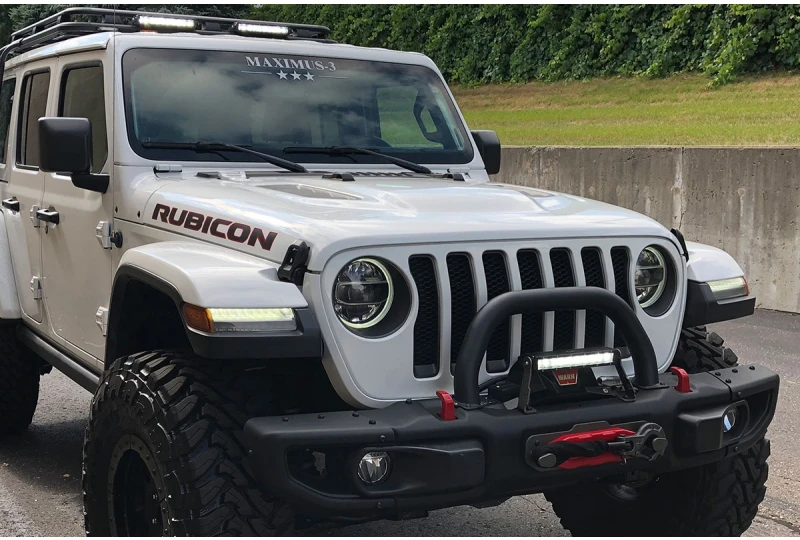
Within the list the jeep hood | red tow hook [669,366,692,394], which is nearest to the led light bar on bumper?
red tow hook [669,366,692,394]

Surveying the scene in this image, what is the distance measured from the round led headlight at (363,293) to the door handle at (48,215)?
2.15 meters

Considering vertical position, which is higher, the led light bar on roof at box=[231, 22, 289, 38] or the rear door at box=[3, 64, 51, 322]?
the led light bar on roof at box=[231, 22, 289, 38]

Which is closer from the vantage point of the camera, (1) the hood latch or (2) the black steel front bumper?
(2) the black steel front bumper

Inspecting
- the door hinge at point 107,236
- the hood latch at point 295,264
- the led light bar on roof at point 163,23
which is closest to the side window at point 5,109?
the led light bar on roof at point 163,23

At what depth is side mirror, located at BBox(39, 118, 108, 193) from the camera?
3910 mm

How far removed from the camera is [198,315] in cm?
290

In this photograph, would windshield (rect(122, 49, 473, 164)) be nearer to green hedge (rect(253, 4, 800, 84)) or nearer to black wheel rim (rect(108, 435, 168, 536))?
black wheel rim (rect(108, 435, 168, 536))

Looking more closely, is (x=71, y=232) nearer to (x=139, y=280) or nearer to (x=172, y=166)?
(x=172, y=166)

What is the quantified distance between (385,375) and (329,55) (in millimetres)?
2274

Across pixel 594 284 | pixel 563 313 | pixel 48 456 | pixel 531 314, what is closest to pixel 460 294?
pixel 531 314

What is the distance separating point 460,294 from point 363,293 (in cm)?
30

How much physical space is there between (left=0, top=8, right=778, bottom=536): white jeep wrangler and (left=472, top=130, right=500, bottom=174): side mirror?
849 mm

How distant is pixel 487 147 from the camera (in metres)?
5.05

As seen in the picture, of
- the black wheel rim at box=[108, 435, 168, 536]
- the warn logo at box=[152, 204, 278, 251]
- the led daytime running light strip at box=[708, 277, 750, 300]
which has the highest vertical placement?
the warn logo at box=[152, 204, 278, 251]
